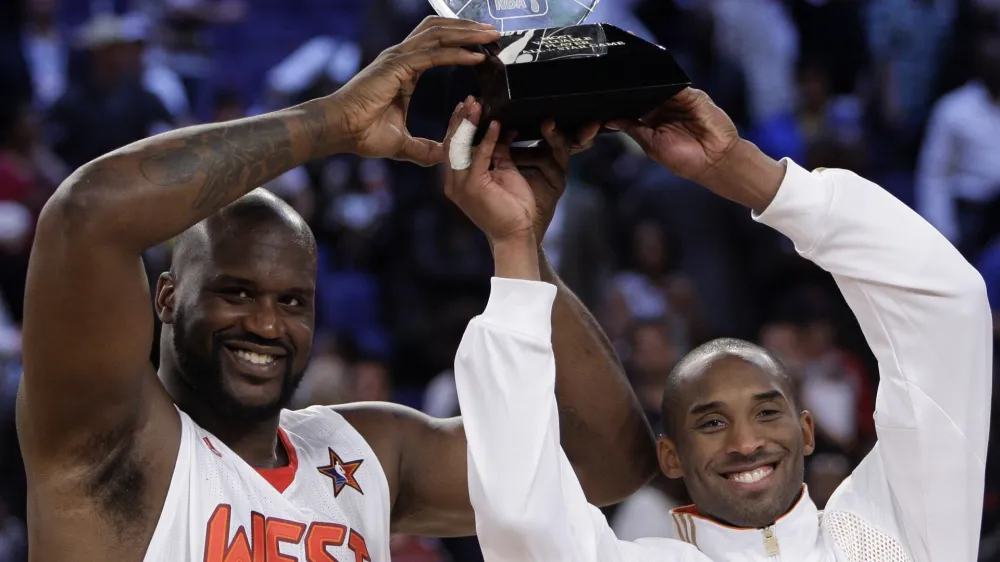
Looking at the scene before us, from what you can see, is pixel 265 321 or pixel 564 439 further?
pixel 564 439

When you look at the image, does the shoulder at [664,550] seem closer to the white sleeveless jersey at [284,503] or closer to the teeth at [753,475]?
the teeth at [753,475]

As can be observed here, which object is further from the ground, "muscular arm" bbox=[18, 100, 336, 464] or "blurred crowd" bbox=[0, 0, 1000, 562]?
"muscular arm" bbox=[18, 100, 336, 464]

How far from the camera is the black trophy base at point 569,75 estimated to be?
9.34 ft

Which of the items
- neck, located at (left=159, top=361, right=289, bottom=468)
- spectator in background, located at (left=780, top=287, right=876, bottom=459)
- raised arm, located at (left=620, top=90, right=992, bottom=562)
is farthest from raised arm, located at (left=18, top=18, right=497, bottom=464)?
spectator in background, located at (left=780, top=287, right=876, bottom=459)

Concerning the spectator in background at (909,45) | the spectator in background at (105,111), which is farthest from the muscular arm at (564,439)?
the spectator in background at (909,45)

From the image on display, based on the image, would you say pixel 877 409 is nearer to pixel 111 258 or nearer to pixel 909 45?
pixel 111 258

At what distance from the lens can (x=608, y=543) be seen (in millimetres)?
2922

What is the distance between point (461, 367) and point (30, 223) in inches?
195

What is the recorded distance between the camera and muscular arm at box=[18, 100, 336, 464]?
259 centimetres

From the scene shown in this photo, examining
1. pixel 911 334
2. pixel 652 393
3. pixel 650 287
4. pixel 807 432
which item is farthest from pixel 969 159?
pixel 911 334

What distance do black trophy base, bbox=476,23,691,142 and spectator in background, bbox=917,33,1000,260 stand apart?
16.3ft

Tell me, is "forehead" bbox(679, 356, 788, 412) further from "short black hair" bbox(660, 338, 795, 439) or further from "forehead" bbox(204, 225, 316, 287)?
"forehead" bbox(204, 225, 316, 287)

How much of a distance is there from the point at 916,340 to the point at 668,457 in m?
0.63

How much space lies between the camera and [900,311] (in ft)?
10.1
